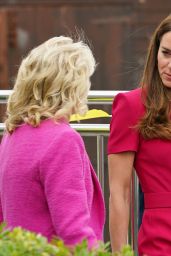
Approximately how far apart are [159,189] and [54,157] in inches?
22.3

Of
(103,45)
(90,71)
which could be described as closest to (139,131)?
(90,71)

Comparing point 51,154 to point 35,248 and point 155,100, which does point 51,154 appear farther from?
point 35,248

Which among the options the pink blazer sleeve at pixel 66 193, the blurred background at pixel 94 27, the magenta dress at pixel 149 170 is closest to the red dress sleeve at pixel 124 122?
the magenta dress at pixel 149 170

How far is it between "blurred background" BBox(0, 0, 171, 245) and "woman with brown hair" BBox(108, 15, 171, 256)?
6206 mm

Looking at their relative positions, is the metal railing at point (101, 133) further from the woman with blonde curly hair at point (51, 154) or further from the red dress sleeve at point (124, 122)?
the woman with blonde curly hair at point (51, 154)

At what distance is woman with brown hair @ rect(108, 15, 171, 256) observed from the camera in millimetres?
3832

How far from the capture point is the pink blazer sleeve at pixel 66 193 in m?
3.45

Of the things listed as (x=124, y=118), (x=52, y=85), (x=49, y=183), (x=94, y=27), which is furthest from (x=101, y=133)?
(x=94, y=27)

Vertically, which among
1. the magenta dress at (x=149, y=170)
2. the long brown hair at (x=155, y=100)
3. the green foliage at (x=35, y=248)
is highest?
the long brown hair at (x=155, y=100)

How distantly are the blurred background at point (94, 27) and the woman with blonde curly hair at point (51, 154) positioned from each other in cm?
651

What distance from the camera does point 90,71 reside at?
369 centimetres

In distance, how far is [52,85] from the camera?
11.8ft

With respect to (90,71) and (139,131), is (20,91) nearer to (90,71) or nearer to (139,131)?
(90,71)

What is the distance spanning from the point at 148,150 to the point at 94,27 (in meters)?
6.81
